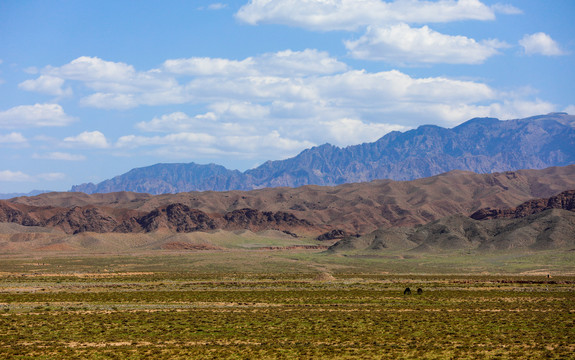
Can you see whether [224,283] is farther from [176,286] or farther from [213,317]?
[213,317]

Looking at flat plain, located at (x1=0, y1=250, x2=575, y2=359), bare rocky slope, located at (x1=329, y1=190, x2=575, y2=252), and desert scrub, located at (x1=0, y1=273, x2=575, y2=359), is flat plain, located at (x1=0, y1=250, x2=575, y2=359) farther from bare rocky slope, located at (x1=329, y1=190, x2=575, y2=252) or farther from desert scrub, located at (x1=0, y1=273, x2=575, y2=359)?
bare rocky slope, located at (x1=329, y1=190, x2=575, y2=252)

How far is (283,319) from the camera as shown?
43406mm

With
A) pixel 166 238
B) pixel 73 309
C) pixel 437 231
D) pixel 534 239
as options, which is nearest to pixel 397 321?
pixel 73 309

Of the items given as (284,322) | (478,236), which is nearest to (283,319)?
(284,322)

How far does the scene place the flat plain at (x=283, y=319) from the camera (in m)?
32.2

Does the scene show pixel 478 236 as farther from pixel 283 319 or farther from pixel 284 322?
pixel 284 322

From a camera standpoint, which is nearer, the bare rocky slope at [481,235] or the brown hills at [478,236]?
the brown hills at [478,236]

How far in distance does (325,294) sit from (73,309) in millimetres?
23775

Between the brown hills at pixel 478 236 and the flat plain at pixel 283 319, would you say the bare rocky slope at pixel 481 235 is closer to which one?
the brown hills at pixel 478 236

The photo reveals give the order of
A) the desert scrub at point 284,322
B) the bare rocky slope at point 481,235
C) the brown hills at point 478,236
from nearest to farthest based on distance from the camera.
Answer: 1. the desert scrub at point 284,322
2. the brown hills at point 478,236
3. the bare rocky slope at point 481,235

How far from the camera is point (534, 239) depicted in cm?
15388

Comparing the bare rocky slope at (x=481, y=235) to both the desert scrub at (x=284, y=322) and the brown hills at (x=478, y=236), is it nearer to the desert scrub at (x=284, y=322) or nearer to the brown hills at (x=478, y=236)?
the brown hills at (x=478, y=236)

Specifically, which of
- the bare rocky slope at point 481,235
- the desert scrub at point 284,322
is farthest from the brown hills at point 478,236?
the desert scrub at point 284,322

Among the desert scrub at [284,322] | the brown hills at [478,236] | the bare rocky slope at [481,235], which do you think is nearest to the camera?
the desert scrub at [284,322]
